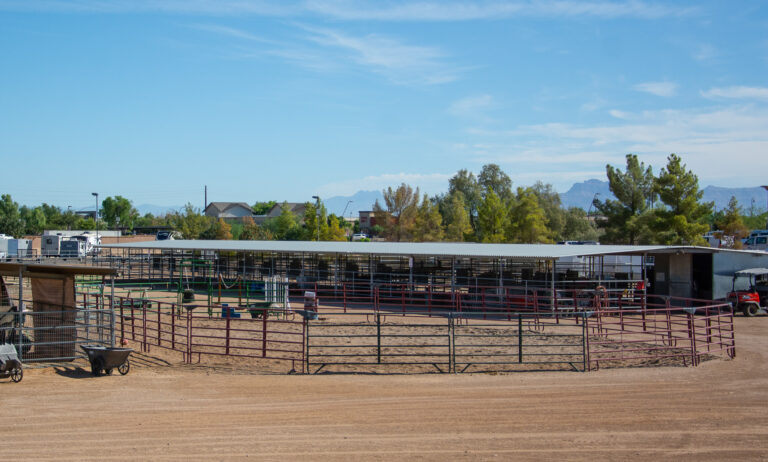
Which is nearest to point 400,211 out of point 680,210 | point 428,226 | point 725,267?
point 428,226

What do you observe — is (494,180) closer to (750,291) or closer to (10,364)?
(750,291)

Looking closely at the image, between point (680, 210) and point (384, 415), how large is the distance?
3859 centimetres

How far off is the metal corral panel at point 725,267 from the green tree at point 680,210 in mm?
14534

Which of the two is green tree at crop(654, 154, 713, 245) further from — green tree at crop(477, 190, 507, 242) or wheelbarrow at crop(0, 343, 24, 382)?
wheelbarrow at crop(0, 343, 24, 382)

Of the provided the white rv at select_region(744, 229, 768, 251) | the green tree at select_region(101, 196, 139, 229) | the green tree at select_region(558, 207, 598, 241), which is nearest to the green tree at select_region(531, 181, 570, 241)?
the green tree at select_region(558, 207, 598, 241)

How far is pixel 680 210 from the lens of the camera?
43.2 meters

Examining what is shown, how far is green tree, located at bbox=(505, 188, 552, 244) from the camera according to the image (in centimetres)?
5119

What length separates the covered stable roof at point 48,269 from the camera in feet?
44.9

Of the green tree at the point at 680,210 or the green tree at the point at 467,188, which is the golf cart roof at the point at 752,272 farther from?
the green tree at the point at 467,188

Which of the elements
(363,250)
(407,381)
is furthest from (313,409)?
(363,250)

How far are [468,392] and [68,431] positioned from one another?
677 centimetres

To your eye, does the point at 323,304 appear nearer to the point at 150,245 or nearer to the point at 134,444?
the point at 150,245

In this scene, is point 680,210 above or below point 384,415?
above

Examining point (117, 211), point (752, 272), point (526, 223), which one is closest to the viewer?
point (752, 272)
